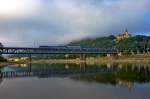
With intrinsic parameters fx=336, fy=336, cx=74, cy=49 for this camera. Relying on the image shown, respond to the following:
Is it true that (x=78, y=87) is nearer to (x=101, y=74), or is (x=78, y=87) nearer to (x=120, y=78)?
(x=120, y=78)

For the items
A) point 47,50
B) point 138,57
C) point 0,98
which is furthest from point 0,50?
point 0,98

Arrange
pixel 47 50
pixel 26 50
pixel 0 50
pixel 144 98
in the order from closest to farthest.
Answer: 1. pixel 144 98
2. pixel 0 50
3. pixel 26 50
4. pixel 47 50

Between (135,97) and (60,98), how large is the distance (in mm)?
6457

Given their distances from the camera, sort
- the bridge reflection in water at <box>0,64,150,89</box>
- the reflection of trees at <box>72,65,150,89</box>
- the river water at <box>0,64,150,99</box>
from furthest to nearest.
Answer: the bridge reflection in water at <box>0,64,150,89</box> < the reflection of trees at <box>72,65,150,89</box> < the river water at <box>0,64,150,99</box>

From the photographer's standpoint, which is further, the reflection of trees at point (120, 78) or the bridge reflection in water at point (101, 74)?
the bridge reflection in water at point (101, 74)

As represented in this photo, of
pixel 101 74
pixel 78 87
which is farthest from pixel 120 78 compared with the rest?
pixel 78 87

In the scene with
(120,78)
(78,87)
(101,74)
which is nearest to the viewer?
(78,87)

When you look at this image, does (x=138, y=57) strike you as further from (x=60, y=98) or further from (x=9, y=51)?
(x=60, y=98)

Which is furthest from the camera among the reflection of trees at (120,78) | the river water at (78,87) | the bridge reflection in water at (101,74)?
the bridge reflection in water at (101,74)

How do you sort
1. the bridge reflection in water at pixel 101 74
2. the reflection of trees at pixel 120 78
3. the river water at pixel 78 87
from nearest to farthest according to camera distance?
the river water at pixel 78 87, the reflection of trees at pixel 120 78, the bridge reflection in water at pixel 101 74

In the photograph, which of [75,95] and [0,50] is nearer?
[75,95]

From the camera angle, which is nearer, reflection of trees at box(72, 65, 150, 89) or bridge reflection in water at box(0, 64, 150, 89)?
reflection of trees at box(72, 65, 150, 89)

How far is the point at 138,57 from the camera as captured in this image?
180 meters

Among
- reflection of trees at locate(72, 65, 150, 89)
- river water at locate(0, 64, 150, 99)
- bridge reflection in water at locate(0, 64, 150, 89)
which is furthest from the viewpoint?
bridge reflection in water at locate(0, 64, 150, 89)
